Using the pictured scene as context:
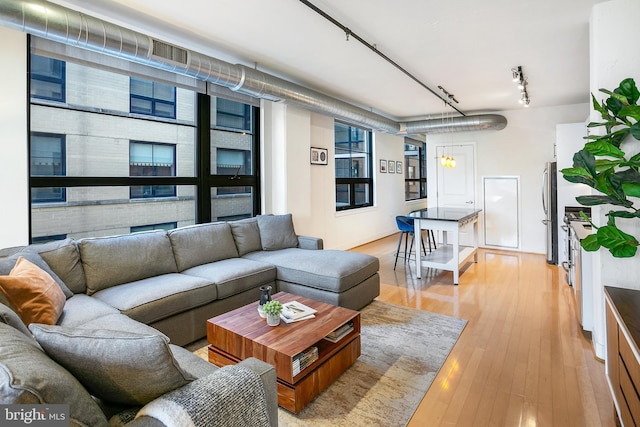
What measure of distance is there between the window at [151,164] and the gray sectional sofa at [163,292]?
2.34ft

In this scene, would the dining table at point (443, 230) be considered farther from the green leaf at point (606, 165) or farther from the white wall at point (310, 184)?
the green leaf at point (606, 165)

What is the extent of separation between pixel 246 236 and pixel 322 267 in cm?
119

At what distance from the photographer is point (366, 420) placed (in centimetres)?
200

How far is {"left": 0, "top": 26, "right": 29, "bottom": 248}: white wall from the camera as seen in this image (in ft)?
8.87

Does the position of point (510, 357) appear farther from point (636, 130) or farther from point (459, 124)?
point (459, 124)

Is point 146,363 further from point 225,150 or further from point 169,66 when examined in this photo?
point 225,150

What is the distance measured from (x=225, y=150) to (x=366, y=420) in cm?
371

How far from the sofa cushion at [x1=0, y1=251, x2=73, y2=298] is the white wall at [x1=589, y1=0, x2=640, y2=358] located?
13.2ft

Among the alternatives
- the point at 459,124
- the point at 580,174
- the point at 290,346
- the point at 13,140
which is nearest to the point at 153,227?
the point at 13,140

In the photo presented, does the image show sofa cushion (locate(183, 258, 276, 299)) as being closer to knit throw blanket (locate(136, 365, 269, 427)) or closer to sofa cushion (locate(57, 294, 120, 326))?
sofa cushion (locate(57, 294, 120, 326))

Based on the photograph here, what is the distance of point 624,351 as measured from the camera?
171 centimetres

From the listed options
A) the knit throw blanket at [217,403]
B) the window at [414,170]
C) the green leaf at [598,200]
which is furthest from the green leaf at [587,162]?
the window at [414,170]

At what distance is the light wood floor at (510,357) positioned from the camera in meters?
2.04

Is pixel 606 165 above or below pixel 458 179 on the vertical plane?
below
